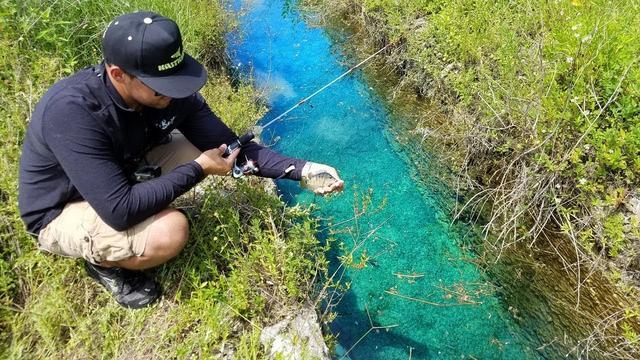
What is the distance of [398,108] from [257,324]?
3550 millimetres

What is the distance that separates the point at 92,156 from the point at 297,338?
144cm

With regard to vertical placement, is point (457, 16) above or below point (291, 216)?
above

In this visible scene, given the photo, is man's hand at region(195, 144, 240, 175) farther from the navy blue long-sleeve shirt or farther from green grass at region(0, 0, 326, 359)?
green grass at region(0, 0, 326, 359)

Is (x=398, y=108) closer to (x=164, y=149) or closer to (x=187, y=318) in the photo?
(x=164, y=149)

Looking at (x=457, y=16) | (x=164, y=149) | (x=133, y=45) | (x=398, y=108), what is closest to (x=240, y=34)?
(x=398, y=108)

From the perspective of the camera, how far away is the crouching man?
224cm

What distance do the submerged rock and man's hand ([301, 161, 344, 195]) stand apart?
2.47ft

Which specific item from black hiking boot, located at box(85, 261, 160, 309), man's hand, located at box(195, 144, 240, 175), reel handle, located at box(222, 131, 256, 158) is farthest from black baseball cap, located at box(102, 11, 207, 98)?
black hiking boot, located at box(85, 261, 160, 309)

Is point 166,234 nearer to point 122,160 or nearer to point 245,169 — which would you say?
point 122,160

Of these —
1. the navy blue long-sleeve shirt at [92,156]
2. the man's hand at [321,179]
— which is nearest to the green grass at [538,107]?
the man's hand at [321,179]

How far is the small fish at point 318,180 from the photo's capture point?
112 inches

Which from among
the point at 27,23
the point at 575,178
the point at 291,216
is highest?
the point at 27,23

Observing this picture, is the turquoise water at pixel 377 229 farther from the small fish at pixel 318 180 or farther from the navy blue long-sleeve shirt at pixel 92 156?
the navy blue long-sleeve shirt at pixel 92 156

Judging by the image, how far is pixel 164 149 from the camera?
3.11 metres
